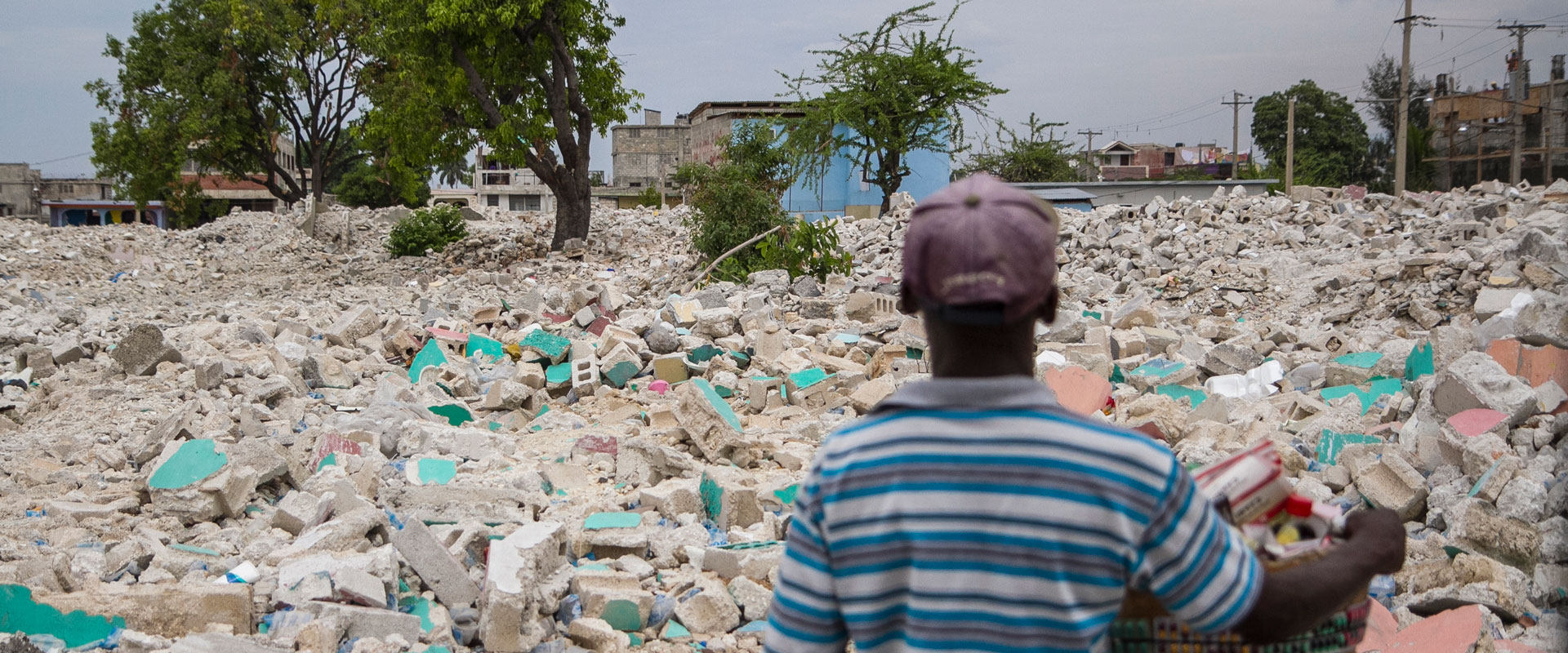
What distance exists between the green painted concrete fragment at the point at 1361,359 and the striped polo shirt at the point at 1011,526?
20.5ft

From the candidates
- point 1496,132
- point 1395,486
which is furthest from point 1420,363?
point 1496,132

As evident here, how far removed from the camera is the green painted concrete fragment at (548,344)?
7848mm

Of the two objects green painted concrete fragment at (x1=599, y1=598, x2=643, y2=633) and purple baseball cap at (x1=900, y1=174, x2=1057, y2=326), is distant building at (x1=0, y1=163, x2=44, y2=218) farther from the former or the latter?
purple baseball cap at (x1=900, y1=174, x2=1057, y2=326)

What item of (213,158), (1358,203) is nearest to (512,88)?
(213,158)

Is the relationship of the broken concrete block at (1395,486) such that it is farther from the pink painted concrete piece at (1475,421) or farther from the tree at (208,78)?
the tree at (208,78)

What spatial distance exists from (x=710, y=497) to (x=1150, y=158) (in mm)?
59541

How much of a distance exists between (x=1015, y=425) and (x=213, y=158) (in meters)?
25.9

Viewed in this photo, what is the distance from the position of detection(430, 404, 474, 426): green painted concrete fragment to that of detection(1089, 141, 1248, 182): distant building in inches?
1799

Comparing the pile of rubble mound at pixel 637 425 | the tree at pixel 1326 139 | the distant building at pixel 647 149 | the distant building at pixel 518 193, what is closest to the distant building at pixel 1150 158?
the tree at pixel 1326 139

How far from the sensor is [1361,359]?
6.73m

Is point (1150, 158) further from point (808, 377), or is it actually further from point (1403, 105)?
point (808, 377)

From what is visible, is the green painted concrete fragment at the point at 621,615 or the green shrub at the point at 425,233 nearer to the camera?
the green painted concrete fragment at the point at 621,615

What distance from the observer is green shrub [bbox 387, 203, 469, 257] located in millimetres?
18078

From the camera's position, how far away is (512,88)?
16.7 metres
